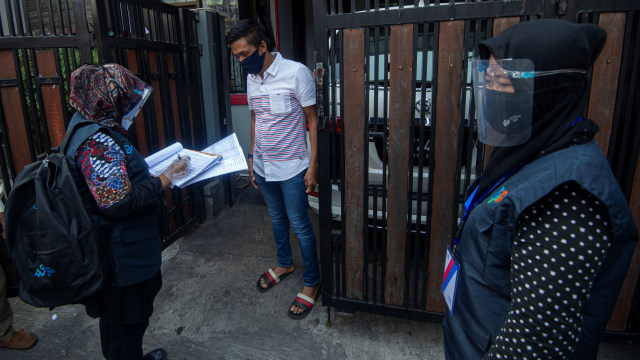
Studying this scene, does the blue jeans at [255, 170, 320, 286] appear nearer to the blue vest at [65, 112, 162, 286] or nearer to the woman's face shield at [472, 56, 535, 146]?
the blue vest at [65, 112, 162, 286]

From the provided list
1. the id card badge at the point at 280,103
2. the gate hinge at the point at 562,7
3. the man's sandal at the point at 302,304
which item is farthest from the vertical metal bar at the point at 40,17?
the gate hinge at the point at 562,7

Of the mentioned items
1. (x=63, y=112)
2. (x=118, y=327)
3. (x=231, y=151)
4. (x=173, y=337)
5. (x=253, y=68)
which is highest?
(x=253, y=68)

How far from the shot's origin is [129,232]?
1.88 meters

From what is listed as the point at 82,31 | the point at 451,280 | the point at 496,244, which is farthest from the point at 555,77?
the point at 82,31

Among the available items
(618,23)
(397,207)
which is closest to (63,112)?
(397,207)

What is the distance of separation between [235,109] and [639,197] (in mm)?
5328

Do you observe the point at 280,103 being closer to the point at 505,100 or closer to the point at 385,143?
the point at 385,143

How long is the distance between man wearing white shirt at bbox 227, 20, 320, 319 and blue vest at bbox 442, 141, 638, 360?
162cm

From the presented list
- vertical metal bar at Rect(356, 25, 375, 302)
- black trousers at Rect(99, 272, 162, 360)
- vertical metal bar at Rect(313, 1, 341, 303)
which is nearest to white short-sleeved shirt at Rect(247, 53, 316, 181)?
vertical metal bar at Rect(313, 1, 341, 303)

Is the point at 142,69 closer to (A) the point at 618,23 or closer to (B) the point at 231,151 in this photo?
(B) the point at 231,151

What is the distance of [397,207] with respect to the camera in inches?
92.3

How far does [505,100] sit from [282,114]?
68.9 inches

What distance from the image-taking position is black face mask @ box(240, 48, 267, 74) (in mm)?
2645

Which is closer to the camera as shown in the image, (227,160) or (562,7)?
(562,7)
